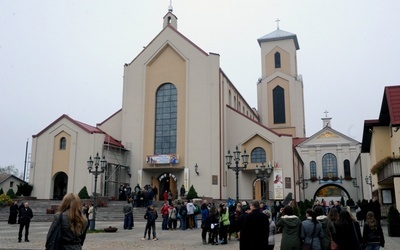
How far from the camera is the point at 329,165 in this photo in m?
57.0

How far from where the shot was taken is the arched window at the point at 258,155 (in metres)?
38.9

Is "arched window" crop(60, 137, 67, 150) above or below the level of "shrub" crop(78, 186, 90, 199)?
above

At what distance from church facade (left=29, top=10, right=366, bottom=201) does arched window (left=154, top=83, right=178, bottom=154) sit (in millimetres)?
93

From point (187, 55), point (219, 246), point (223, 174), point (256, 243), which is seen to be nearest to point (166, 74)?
point (187, 55)

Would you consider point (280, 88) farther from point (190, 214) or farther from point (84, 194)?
point (190, 214)

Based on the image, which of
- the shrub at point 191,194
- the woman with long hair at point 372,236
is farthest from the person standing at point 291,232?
the shrub at point 191,194

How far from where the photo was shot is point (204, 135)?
38031 millimetres

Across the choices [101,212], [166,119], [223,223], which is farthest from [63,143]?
[223,223]

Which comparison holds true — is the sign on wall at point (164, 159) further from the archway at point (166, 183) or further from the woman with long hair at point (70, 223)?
the woman with long hair at point (70, 223)

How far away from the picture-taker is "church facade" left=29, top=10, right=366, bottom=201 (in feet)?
123

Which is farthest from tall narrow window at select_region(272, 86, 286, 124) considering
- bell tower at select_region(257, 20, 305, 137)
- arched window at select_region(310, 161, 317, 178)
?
arched window at select_region(310, 161, 317, 178)

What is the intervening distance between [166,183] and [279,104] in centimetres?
2348

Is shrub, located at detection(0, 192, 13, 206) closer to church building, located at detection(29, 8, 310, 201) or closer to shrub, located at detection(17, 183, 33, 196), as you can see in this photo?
shrub, located at detection(17, 183, 33, 196)

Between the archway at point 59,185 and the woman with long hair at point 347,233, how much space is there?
33549mm
